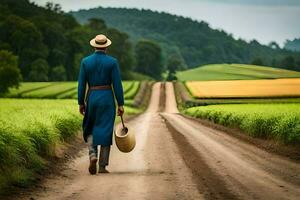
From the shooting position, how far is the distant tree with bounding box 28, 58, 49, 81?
118188 mm

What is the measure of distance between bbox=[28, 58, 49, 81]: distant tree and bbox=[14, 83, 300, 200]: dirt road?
346 feet

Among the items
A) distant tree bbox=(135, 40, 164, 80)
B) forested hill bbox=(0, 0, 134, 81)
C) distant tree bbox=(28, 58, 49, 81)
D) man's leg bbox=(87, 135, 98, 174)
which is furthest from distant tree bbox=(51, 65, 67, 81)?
man's leg bbox=(87, 135, 98, 174)

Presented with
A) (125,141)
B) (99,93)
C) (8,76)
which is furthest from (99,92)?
(8,76)

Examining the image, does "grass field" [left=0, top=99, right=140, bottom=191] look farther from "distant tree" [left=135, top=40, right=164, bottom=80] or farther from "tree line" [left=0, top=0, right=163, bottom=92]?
"distant tree" [left=135, top=40, right=164, bottom=80]

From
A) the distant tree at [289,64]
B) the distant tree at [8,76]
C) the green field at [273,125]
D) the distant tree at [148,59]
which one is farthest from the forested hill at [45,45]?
the green field at [273,125]

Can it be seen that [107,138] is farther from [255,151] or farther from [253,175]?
[255,151]

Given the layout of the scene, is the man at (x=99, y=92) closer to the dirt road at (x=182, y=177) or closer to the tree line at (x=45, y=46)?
the dirt road at (x=182, y=177)

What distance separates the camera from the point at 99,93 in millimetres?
11711

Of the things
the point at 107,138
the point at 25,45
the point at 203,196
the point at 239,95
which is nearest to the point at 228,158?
the point at 107,138

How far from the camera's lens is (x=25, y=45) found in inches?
4786

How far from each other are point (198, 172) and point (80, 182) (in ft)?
7.65

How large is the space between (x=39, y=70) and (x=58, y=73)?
29.1 feet

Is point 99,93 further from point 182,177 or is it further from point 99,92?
point 182,177

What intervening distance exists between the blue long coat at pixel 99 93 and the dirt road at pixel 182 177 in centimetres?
96
